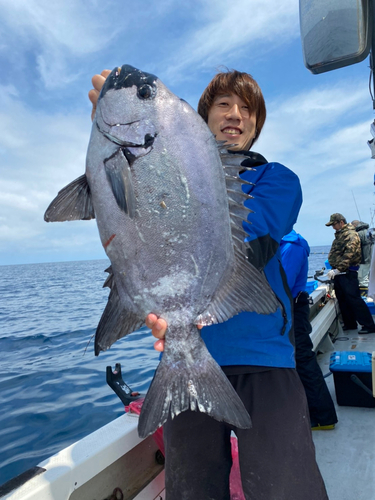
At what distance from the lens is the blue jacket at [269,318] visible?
1512 millimetres

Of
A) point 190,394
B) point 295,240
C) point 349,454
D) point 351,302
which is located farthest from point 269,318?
point 351,302

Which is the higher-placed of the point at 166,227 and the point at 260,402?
the point at 166,227

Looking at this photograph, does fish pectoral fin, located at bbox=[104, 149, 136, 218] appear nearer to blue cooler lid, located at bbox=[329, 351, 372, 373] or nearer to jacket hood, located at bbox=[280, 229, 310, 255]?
jacket hood, located at bbox=[280, 229, 310, 255]

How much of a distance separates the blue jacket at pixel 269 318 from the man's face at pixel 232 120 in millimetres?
385

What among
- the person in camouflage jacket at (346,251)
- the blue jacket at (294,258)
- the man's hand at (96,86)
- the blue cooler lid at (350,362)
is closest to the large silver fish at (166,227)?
the man's hand at (96,86)

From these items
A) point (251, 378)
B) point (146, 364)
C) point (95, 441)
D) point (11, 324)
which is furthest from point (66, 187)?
point (11, 324)

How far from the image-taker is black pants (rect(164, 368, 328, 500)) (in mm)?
1516

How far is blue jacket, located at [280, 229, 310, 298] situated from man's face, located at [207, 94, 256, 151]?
62.9 inches

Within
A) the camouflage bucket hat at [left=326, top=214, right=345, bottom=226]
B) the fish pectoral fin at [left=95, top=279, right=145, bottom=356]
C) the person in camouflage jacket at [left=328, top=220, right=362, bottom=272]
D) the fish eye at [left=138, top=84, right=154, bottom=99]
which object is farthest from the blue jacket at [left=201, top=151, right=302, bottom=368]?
the camouflage bucket hat at [left=326, top=214, right=345, bottom=226]

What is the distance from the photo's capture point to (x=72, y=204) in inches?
53.2

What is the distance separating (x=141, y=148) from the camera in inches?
49.9

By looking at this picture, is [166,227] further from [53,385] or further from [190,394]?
[53,385]

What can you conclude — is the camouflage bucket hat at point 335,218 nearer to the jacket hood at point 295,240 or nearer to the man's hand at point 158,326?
the jacket hood at point 295,240

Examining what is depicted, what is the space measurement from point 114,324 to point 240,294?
51cm
